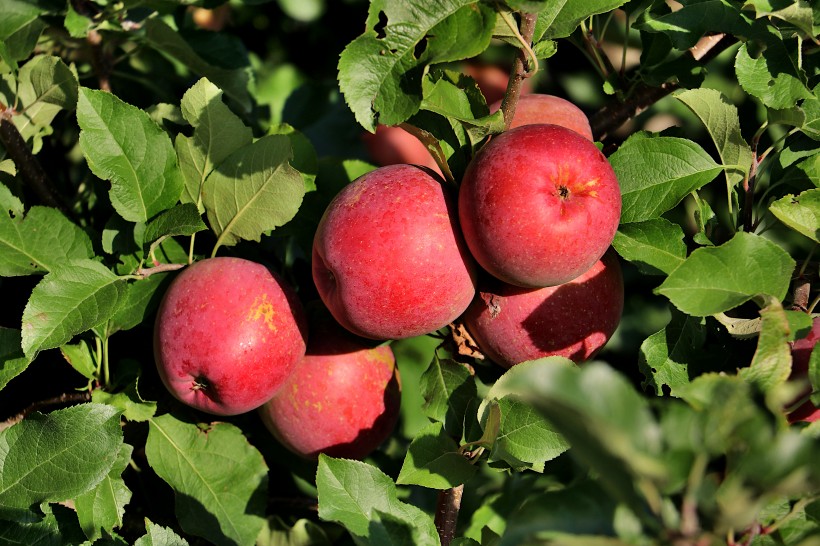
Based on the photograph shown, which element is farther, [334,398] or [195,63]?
[195,63]

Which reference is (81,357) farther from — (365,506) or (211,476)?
(365,506)

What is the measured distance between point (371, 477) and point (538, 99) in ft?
2.18

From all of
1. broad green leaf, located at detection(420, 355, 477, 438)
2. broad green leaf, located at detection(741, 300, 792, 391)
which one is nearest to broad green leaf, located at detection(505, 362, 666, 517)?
broad green leaf, located at detection(741, 300, 792, 391)

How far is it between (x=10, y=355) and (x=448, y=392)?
2.18ft

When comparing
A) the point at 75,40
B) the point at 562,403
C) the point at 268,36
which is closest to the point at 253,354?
the point at 562,403

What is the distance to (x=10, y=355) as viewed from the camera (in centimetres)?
119

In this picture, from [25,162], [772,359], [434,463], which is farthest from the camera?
[25,162]

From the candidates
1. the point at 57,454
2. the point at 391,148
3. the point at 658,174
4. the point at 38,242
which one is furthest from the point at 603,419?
the point at 391,148

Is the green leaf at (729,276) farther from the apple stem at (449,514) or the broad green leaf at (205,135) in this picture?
the broad green leaf at (205,135)

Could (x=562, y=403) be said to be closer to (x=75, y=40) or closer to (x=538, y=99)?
(x=538, y=99)

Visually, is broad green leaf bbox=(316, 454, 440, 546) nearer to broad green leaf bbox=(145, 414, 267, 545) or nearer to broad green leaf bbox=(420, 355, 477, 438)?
→ broad green leaf bbox=(420, 355, 477, 438)

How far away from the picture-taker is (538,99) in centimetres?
131

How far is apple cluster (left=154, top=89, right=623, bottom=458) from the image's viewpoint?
3.39 ft

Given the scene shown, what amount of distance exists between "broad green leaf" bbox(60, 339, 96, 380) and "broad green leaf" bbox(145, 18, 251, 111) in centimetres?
56
